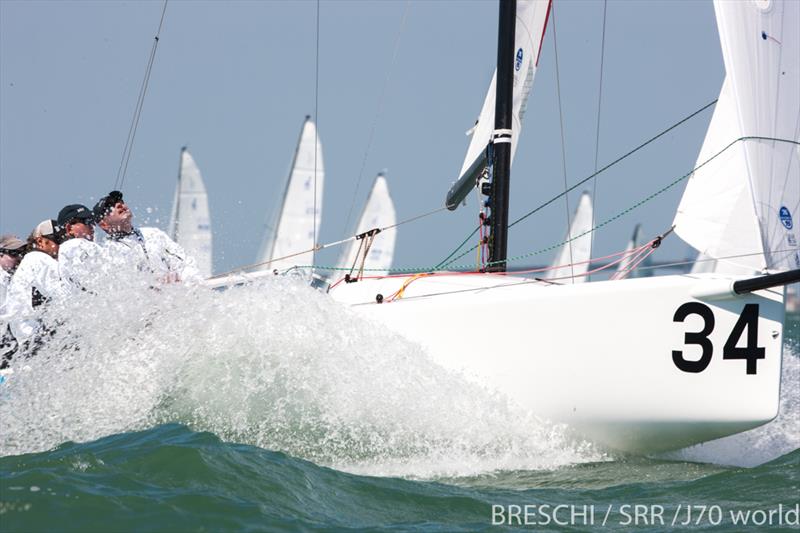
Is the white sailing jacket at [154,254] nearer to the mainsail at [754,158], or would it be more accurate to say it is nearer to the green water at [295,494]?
the green water at [295,494]

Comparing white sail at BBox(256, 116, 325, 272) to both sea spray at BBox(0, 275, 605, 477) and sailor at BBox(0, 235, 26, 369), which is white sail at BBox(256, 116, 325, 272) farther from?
sea spray at BBox(0, 275, 605, 477)

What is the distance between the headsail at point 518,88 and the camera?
20.7 feet

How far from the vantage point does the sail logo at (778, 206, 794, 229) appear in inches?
185

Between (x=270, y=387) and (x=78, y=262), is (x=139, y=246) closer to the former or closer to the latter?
(x=78, y=262)

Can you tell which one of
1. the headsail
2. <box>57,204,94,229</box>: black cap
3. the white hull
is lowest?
the white hull

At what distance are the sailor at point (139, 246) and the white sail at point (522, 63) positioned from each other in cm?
212

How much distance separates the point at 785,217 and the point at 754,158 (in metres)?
0.33

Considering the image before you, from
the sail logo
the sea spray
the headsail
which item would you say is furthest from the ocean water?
the headsail

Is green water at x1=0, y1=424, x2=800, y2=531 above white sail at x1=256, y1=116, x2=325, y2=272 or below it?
below

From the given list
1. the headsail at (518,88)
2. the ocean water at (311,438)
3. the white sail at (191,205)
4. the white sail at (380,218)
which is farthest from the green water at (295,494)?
the white sail at (380,218)

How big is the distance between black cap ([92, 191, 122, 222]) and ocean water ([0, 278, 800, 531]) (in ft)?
1.68

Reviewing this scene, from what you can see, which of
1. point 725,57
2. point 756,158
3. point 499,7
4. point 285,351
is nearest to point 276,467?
point 285,351

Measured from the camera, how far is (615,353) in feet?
14.2

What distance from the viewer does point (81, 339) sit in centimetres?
446
